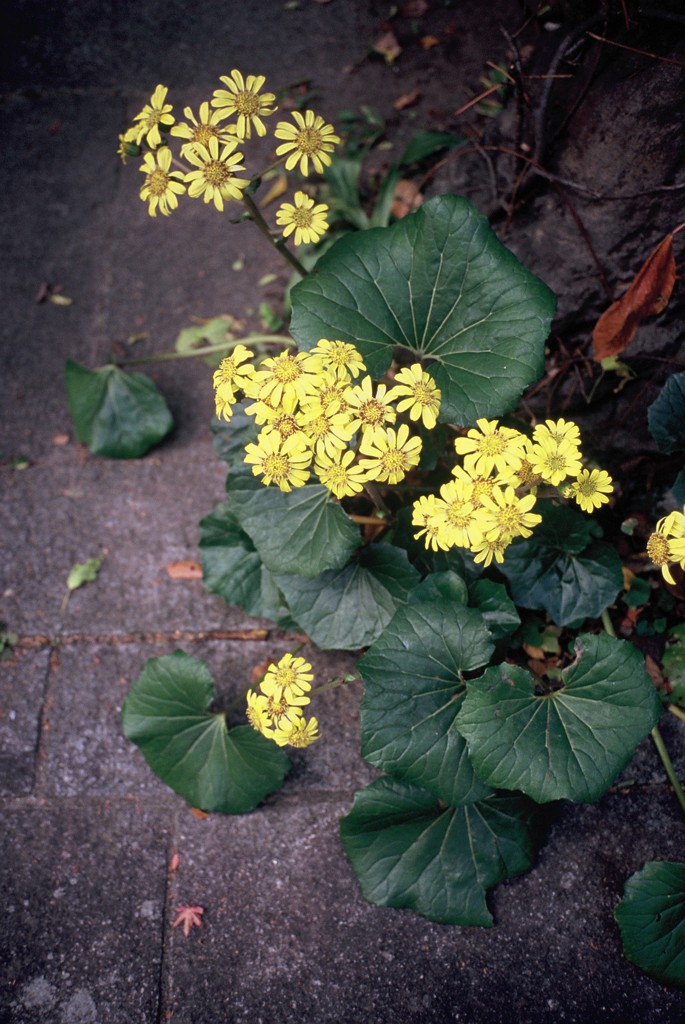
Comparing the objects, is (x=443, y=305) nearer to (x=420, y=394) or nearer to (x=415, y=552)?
(x=420, y=394)

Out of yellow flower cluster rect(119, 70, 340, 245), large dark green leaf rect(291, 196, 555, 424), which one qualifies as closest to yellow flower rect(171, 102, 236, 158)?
yellow flower cluster rect(119, 70, 340, 245)

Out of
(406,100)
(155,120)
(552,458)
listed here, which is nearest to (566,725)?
(552,458)

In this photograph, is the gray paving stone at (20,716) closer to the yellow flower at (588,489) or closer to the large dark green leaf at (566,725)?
the large dark green leaf at (566,725)

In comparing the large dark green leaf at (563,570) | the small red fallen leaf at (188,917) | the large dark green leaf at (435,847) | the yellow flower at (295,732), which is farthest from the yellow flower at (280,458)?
the small red fallen leaf at (188,917)

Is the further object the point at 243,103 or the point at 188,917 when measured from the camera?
A: the point at 188,917

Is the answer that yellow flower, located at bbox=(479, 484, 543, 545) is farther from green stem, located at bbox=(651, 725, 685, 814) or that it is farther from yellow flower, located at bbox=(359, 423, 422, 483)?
green stem, located at bbox=(651, 725, 685, 814)

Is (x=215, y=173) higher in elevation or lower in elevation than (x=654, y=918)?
higher

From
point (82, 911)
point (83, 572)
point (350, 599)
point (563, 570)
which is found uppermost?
point (563, 570)

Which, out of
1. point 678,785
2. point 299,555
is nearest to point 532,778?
point 678,785
